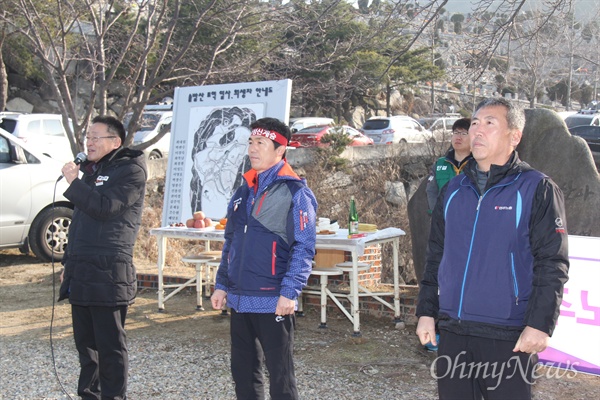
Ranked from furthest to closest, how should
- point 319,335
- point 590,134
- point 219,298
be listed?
point 590,134, point 319,335, point 219,298

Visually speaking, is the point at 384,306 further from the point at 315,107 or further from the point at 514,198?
the point at 315,107

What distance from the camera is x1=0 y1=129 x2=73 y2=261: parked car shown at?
31.3ft

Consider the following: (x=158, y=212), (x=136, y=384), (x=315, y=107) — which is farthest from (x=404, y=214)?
(x=315, y=107)

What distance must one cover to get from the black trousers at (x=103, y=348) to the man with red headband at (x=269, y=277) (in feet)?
2.44

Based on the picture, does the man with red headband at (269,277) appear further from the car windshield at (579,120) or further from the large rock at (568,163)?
the car windshield at (579,120)

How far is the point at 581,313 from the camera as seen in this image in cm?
458

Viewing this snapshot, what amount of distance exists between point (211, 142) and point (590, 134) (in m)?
19.3

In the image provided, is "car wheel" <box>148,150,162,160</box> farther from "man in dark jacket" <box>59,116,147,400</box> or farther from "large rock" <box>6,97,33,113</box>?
"man in dark jacket" <box>59,116,147,400</box>

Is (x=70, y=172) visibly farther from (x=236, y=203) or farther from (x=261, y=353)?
(x=261, y=353)

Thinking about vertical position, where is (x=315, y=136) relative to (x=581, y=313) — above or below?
above

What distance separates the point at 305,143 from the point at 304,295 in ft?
56.3

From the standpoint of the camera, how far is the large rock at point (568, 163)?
5.83 metres

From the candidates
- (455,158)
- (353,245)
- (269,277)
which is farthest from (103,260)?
(455,158)

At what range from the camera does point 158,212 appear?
1518cm
